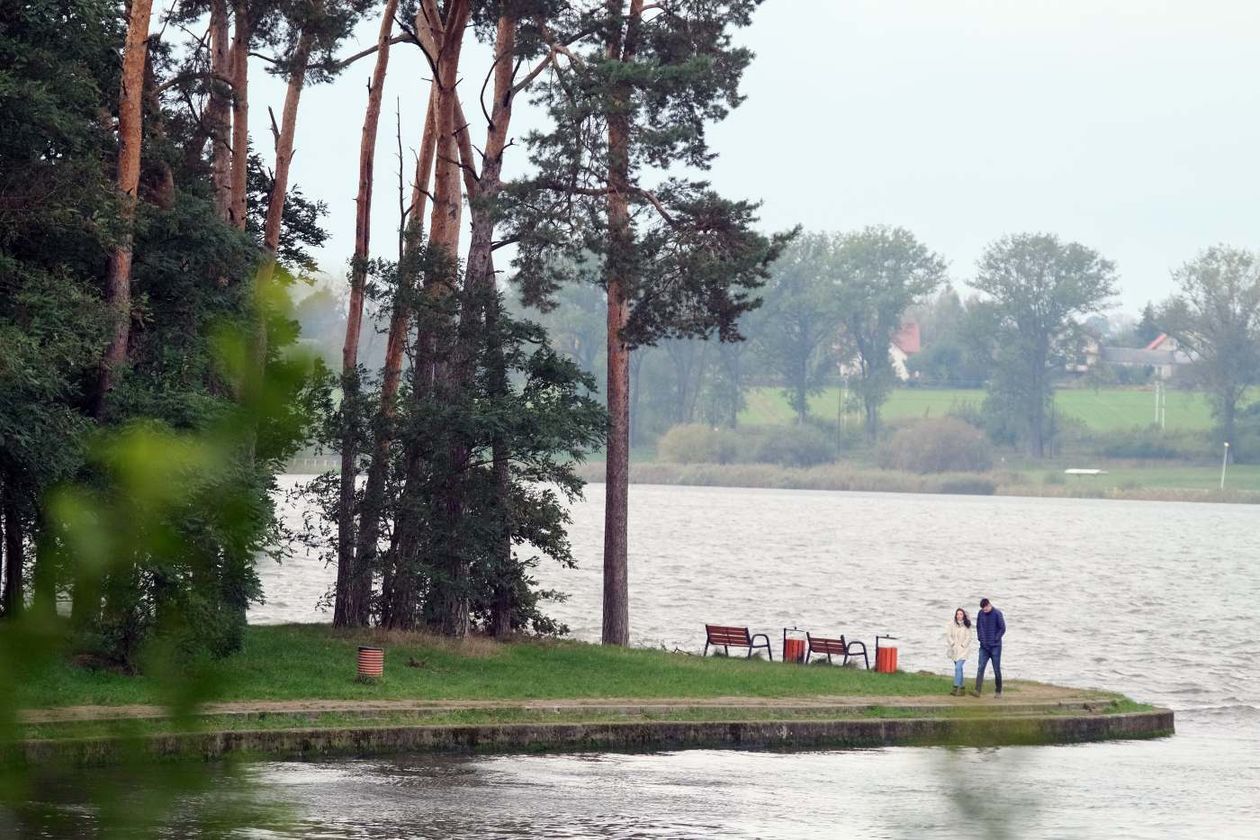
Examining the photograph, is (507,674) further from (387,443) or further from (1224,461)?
(1224,461)

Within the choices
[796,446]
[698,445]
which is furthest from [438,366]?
[796,446]

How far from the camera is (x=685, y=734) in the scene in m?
25.2

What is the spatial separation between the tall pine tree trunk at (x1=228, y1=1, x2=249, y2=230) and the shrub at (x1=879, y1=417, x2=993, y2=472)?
389 ft

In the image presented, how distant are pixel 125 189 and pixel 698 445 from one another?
125814 millimetres

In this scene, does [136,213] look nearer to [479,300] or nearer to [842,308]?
[479,300]

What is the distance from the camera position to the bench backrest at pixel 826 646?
3466cm

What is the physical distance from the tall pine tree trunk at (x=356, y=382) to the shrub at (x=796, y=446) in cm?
11362

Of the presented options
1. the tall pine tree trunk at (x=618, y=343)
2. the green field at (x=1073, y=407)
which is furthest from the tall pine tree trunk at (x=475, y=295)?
the green field at (x=1073, y=407)

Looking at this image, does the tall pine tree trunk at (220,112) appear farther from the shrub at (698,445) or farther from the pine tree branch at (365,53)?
the shrub at (698,445)

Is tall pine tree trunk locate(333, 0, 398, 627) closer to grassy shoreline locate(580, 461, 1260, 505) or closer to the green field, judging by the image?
grassy shoreline locate(580, 461, 1260, 505)

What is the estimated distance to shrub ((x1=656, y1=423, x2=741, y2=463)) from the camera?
Result: 146 metres

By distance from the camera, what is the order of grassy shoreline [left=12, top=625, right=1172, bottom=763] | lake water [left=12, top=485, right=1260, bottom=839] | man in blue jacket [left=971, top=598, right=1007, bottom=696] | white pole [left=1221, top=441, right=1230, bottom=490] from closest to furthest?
lake water [left=12, top=485, right=1260, bottom=839] → grassy shoreline [left=12, top=625, right=1172, bottom=763] → man in blue jacket [left=971, top=598, right=1007, bottom=696] → white pole [left=1221, top=441, right=1230, bottom=490]

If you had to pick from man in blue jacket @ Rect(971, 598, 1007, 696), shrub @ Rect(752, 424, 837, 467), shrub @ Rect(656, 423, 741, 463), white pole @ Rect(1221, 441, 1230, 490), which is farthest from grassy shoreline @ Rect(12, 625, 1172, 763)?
white pole @ Rect(1221, 441, 1230, 490)

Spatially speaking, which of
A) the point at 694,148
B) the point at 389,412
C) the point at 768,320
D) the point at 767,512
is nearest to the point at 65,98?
the point at 389,412
